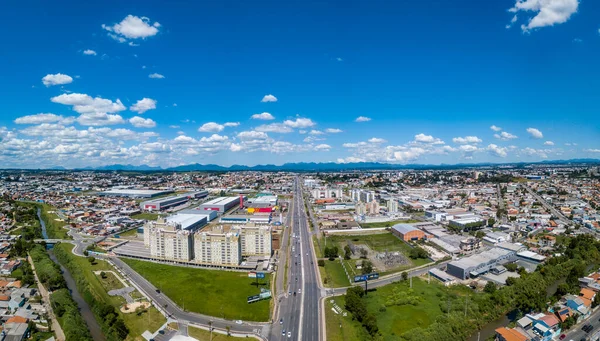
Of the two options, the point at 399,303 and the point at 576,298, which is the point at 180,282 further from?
the point at 576,298

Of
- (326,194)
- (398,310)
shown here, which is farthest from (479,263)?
(326,194)

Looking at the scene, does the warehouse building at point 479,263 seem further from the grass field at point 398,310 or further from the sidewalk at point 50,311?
the sidewalk at point 50,311

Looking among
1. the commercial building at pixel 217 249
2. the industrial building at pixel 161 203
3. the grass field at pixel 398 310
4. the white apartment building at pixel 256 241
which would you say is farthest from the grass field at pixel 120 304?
the industrial building at pixel 161 203

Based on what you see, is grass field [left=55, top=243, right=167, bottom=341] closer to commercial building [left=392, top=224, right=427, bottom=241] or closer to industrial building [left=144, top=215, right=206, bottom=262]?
industrial building [left=144, top=215, right=206, bottom=262]

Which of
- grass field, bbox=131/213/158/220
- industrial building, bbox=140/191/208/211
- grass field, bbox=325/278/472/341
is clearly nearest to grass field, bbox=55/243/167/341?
grass field, bbox=325/278/472/341

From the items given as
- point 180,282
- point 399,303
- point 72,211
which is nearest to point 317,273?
point 399,303

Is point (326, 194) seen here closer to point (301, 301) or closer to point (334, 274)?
point (334, 274)
